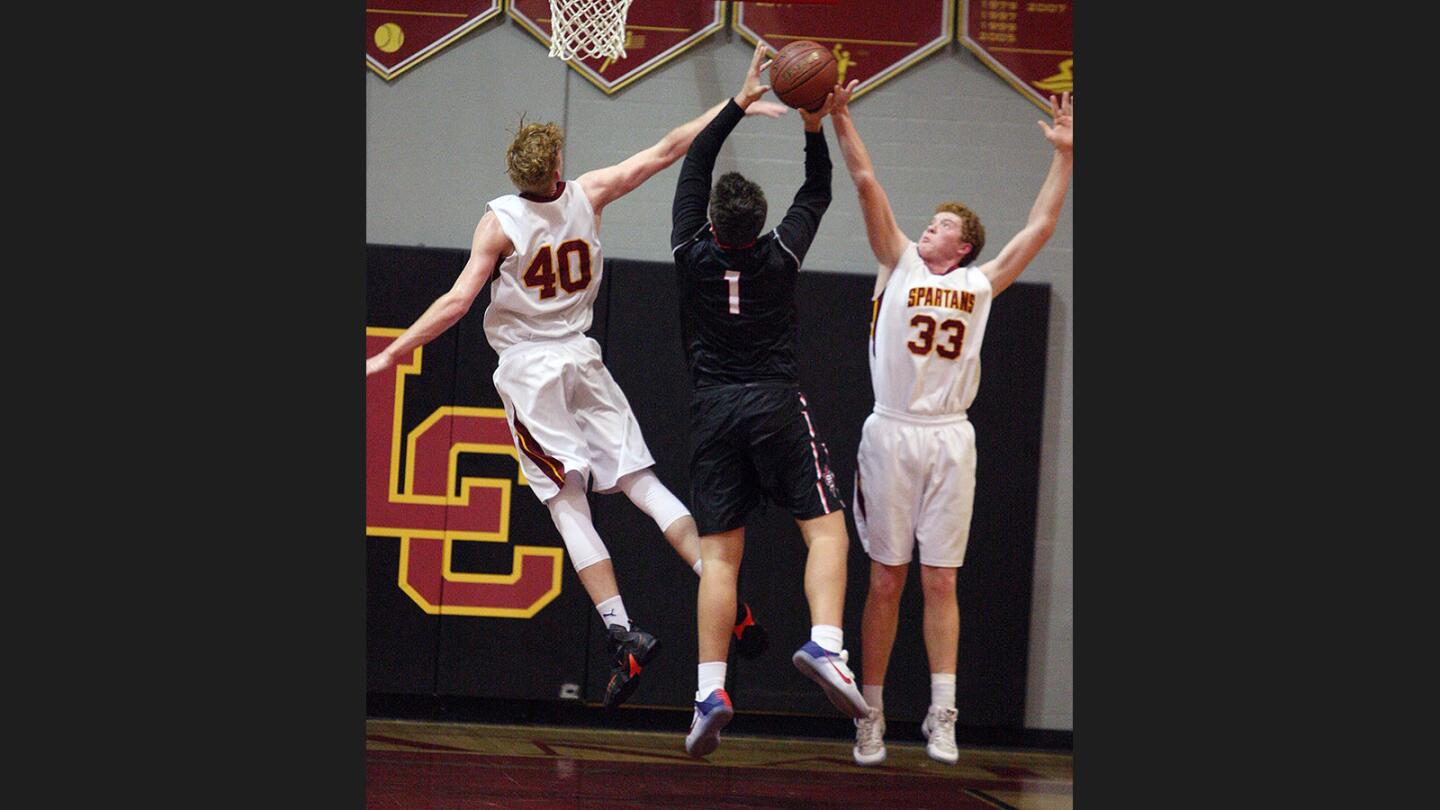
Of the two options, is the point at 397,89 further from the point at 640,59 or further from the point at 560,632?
the point at 560,632

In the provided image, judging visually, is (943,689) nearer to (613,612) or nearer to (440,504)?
(613,612)

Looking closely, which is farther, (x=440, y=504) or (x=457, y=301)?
(x=440, y=504)

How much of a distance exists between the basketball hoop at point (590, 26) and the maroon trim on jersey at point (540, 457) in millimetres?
1548

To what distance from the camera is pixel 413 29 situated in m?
6.24

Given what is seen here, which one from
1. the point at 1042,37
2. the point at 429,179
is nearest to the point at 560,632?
the point at 429,179

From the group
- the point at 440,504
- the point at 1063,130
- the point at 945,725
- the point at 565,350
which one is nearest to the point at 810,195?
the point at 565,350

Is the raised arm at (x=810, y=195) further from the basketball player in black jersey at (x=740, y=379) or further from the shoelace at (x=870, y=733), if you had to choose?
the shoelace at (x=870, y=733)

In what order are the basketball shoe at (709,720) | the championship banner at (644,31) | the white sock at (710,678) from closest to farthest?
the basketball shoe at (709,720) < the white sock at (710,678) < the championship banner at (644,31)

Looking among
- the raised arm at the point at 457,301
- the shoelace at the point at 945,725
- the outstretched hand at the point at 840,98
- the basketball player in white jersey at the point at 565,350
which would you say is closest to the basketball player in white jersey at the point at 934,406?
the shoelace at the point at 945,725

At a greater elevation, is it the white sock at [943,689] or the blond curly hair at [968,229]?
the blond curly hair at [968,229]

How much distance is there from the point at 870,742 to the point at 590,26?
10.4ft

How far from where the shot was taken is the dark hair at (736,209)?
498cm

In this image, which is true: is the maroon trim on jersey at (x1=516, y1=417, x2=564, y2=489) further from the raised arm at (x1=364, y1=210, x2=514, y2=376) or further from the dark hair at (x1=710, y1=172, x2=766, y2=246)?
the dark hair at (x1=710, y1=172, x2=766, y2=246)

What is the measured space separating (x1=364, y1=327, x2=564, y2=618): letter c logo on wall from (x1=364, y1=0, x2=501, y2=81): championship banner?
122cm
